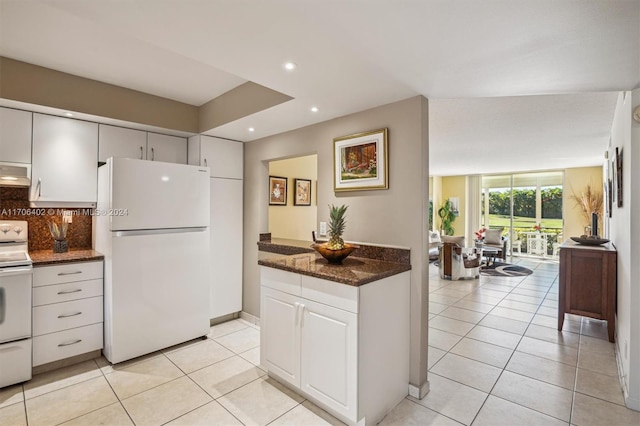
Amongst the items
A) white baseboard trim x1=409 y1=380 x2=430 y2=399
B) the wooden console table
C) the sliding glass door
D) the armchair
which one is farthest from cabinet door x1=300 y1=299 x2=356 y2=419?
the sliding glass door

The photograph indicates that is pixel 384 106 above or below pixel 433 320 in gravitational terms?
above

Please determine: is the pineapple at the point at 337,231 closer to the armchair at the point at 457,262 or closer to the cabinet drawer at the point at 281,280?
the cabinet drawer at the point at 281,280

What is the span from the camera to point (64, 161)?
9.36 ft

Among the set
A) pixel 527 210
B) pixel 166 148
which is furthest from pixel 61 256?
pixel 527 210

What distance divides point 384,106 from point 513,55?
988 millimetres

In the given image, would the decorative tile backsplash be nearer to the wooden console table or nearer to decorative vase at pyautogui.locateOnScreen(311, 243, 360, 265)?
decorative vase at pyautogui.locateOnScreen(311, 243, 360, 265)

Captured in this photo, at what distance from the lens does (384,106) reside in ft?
8.18

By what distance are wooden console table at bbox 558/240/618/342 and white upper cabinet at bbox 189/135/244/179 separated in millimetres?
3973

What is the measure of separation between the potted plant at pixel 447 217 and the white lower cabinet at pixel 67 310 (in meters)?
9.53

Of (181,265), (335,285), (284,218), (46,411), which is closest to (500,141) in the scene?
(284,218)

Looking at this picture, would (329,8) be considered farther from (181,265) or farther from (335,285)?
(181,265)

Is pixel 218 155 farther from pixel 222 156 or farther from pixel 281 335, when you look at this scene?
pixel 281 335

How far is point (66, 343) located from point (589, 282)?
517 cm

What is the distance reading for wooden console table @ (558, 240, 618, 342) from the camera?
321cm
